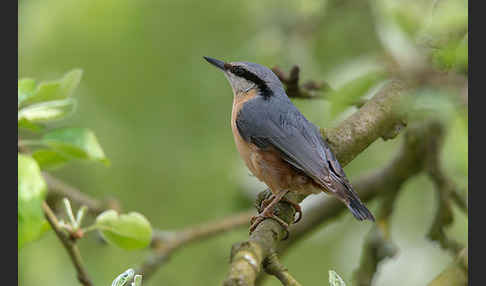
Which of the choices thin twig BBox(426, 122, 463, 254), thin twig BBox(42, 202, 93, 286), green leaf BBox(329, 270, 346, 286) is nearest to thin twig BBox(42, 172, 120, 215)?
thin twig BBox(42, 202, 93, 286)

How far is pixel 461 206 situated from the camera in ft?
13.4

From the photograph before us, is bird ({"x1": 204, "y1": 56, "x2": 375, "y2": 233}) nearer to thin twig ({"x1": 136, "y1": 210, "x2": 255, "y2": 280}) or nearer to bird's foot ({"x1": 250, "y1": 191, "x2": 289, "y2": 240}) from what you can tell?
bird's foot ({"x1": 250, "y1": 191, "x2": 289, "y2": 240})

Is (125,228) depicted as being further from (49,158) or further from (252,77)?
(252,77)

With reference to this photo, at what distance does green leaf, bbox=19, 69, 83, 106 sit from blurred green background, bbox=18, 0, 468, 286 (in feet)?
7.58

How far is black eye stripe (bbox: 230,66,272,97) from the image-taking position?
392 cm

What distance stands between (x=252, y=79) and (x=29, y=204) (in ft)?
7.20

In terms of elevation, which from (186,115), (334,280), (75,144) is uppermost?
(75,144)

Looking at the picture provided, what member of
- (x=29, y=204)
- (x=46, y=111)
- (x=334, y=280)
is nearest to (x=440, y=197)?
(x=334, y=280)

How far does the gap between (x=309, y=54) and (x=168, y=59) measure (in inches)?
66.4

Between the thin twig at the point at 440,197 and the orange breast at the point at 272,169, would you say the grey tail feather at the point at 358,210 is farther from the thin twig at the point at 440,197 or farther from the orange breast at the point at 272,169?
the thin twig at the point at 440,197

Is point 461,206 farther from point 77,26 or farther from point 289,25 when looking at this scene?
point 77,26

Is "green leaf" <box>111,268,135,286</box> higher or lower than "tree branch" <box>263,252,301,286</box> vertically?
higher

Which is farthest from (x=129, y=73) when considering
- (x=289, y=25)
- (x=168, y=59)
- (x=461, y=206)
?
(x=461, y=206)

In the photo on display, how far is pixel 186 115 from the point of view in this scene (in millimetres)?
6266
